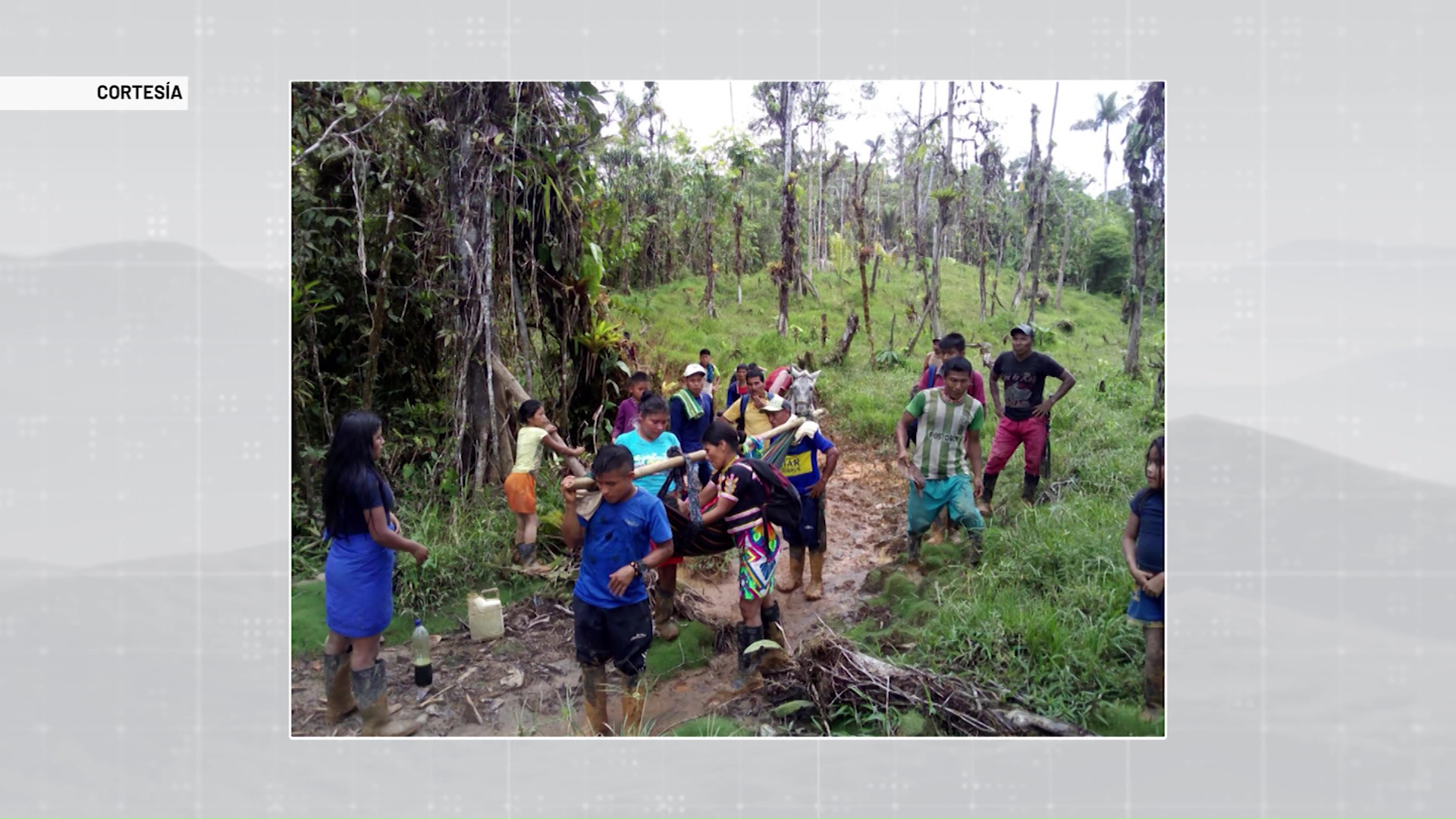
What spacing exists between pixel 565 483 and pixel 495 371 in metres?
3.09

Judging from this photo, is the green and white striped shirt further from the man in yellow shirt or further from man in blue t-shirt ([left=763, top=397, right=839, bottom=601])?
the man in yellow shirt

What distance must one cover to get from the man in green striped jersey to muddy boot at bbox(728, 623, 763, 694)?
5.63 feet

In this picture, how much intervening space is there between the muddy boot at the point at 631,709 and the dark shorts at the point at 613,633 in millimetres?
117

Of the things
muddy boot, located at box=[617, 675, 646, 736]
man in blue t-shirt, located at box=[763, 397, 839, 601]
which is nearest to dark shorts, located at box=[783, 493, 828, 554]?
man in blue t-shirt, located at box=[763, 397, 839, 601]

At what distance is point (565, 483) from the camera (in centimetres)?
369

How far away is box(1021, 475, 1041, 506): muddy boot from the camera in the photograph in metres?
6.54

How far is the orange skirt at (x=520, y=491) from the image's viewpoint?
18.9 ft

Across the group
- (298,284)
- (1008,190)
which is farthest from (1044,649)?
(1008,190)

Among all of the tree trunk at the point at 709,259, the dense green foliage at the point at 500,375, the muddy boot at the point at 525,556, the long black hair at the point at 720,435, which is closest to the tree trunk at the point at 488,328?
A: the dense green foliage at the point at 500,375

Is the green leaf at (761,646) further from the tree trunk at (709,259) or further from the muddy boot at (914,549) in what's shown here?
the tree trunk at (709,259)

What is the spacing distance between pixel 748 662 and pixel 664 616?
2.97 feet

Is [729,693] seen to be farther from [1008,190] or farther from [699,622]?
[1008,190]

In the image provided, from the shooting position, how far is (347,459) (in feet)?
11.9

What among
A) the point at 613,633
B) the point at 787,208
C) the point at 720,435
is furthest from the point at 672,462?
the point at 787,208
